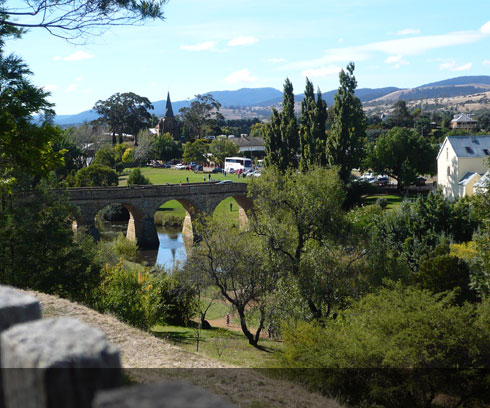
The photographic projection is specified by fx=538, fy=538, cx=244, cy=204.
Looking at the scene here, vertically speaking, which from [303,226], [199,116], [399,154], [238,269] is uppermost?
[199,116]

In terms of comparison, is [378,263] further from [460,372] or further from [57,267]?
[57,267]

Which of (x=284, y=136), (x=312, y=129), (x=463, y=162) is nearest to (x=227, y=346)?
(x=312, y=129)

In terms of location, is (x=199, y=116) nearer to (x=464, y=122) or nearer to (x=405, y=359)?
(x=464, y=122)

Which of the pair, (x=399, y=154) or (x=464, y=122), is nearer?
(x=399, y=154)

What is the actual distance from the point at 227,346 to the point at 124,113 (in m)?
96.4

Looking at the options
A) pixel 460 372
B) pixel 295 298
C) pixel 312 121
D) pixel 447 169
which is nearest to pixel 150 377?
pixel 460 372

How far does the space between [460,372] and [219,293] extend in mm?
11009

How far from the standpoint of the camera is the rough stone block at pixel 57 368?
1581mm

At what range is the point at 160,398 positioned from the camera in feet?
4.38

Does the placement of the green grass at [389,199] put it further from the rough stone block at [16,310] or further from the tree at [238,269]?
the rough stone block at [16,310]

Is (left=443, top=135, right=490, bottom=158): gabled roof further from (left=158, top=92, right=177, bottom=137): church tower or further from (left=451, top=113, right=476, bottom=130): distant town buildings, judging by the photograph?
(left=158, top=92, right=177, bottom=137): church tower

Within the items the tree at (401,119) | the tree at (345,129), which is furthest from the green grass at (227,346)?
the tree at (401,119)

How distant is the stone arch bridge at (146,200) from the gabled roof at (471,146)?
21.8m

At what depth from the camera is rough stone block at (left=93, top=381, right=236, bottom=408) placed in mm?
1313
